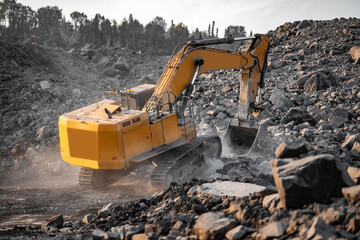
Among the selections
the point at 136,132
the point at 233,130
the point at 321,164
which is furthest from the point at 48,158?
the point at 321,164

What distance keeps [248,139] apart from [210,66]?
2763mm

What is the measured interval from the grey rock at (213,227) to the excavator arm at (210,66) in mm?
4773

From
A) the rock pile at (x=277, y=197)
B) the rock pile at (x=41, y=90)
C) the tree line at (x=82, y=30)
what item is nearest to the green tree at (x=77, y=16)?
the tree line at (x=82, y=30)

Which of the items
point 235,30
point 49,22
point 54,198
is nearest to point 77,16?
point 49,22

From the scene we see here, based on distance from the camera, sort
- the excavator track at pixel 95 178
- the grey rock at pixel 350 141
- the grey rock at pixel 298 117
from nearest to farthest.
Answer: the excavator track at pixel 95 178 → the grey rock at pixel 350 141 → the grey rock at pixel 298 117

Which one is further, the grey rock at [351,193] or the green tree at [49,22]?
the green tree at [49,22]

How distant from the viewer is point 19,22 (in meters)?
45.5

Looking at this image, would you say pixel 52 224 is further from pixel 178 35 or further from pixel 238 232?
pixel 178 35

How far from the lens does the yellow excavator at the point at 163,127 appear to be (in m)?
8.12

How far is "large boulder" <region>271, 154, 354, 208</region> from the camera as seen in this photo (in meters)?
4.42

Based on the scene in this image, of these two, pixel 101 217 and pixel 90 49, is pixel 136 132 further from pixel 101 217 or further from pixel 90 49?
pixel 90 49

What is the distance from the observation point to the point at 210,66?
10.1 m

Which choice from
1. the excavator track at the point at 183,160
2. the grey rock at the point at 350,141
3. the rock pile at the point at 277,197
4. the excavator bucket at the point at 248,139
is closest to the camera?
the rock pile at the point at 277,197

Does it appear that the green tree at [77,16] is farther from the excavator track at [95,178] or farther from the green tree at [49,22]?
the excavator track at [95,178]
